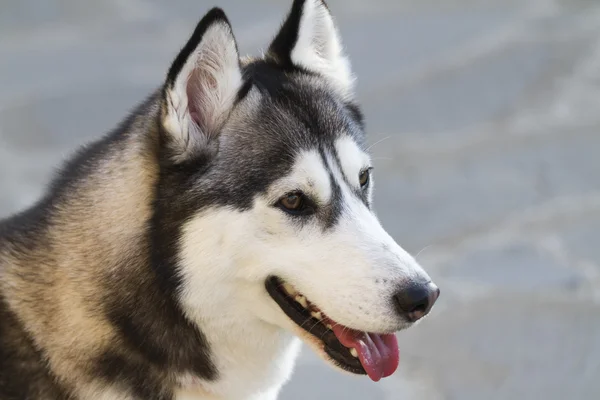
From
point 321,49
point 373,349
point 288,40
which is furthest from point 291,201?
point 321,49

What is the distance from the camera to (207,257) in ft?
8.46

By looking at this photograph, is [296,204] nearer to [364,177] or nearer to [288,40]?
[364,177]

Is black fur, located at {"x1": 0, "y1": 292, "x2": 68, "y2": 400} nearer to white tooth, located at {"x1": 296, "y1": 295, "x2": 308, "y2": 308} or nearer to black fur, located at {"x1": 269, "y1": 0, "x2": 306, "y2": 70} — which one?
white tooth, located at {"x1": 296, "y1": 295, "x2": 308, "y2": 308}

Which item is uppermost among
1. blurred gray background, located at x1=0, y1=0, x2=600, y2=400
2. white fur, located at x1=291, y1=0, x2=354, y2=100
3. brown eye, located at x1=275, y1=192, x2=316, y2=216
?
white fur, located at x1=291, y1=0, x2=354, y2=100

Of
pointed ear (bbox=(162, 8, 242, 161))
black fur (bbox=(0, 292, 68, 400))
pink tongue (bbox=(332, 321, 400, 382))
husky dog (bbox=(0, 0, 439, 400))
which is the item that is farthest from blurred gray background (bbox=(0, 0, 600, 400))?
pointed ear (bbox=(162, 8, 242, 161))

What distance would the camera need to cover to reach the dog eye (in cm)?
263

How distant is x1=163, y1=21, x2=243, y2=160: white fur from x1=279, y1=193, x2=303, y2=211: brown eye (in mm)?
297

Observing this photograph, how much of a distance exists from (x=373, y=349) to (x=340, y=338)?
12cm

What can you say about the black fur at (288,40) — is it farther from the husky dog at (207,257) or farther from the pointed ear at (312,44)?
the husky dog at (207,257)

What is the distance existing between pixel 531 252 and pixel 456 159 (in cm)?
95

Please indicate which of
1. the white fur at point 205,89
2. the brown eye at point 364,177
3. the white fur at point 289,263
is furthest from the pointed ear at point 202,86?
the brown eye at point 364,177

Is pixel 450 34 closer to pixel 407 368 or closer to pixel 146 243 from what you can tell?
pixel 407 368

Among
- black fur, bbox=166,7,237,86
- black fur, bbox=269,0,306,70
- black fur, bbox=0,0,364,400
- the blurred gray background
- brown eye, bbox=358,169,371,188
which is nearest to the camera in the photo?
black fur, bbox=166,7,237,86

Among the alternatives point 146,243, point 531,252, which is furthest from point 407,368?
point 146,243
